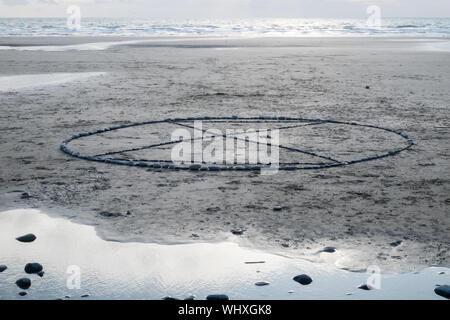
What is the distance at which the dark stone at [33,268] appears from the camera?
4.29 meters

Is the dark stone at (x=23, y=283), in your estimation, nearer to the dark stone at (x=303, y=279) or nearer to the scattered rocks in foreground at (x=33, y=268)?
the scattered rocks in foreground at (x=33, y=268)

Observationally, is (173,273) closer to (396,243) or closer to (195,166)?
(396,243)

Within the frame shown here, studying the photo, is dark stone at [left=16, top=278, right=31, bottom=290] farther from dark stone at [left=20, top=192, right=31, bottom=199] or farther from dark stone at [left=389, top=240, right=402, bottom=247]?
dark stone at [left=389, top=240, right=402, bottom=247]

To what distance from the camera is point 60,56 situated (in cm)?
2469

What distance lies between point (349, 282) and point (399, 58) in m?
22.4

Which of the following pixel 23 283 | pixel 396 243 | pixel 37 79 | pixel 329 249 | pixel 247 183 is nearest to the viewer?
pixel 23 283

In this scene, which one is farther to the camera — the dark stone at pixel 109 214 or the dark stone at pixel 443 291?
the dark stone at pixel 109 214

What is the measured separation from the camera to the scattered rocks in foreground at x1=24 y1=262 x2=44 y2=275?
14.1 ft

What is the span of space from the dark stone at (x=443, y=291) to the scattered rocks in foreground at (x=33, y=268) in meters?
3.03

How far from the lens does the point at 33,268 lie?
4297mm

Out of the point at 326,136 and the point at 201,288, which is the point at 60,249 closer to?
the point at 201,288

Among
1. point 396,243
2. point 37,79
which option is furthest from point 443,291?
point 37,79

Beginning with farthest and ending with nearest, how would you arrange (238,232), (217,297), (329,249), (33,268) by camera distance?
1. (238,232)
2. (329,249)
3. (33,268)
4. (217,297)

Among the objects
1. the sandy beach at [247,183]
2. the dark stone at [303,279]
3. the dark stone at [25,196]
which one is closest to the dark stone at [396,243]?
the sandy beach at [247,183]
